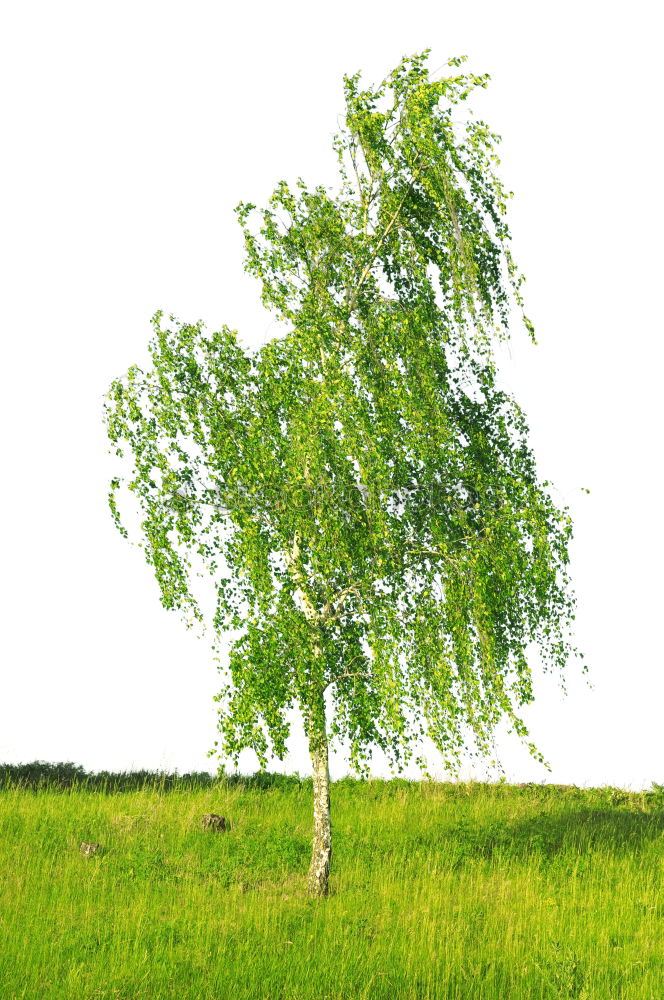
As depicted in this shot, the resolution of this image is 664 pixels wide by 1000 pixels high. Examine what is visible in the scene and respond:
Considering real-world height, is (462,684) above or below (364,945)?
above

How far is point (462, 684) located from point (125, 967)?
5859 mm

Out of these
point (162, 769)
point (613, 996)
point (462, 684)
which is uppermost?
point (462, 684)

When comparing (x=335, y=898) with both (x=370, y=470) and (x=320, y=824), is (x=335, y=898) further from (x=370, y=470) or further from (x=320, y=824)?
(x=370, y=470)

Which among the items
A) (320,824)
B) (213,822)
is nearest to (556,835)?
(320,824)

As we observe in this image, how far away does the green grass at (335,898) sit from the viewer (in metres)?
10.4

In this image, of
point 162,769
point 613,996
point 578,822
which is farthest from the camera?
point 162,769

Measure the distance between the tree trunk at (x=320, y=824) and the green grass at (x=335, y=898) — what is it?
0.39 meters

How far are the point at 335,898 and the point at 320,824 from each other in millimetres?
1063

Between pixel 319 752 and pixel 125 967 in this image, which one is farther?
pixel 319 752

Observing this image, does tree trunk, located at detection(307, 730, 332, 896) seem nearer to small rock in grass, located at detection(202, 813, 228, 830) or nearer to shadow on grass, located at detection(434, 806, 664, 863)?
shadow on grass, located at detection(434, 806, 664, 863)

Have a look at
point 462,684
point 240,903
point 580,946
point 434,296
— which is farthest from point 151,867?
point 434,296

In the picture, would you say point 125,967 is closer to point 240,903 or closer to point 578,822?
point 240,903

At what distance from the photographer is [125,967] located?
10.4 m

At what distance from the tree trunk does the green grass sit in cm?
Answer: 39
